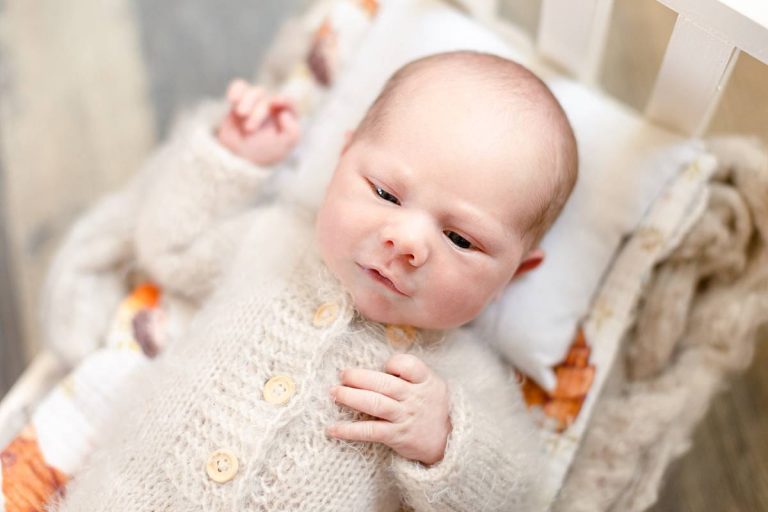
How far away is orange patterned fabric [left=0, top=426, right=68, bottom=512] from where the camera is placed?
39.9 inches

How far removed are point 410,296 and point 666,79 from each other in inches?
17.6

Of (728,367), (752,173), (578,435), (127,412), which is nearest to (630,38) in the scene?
(752,173)

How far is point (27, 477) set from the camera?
103cm

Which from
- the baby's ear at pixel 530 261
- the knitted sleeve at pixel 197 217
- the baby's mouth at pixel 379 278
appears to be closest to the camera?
the baby's mouth at pixel 379 278

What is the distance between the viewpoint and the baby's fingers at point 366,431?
0.88 meters

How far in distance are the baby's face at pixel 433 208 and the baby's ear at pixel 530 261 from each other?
0.09 meters

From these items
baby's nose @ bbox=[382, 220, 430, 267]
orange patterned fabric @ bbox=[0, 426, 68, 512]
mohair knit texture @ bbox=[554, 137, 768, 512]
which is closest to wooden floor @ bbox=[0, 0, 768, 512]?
mohair knit texture @ bbox=[554, 137, 768, 512]

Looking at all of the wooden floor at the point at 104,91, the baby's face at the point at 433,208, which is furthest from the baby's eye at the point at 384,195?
the wooden floor at the point at 104,91

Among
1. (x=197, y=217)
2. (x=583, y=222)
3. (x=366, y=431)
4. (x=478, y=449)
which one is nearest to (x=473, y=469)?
(x=478, y=449)

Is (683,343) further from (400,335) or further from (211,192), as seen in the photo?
(211,192)

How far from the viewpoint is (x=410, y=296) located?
2.91 feet

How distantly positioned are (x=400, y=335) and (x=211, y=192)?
0.36 m

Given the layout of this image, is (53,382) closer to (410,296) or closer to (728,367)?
(410,296)

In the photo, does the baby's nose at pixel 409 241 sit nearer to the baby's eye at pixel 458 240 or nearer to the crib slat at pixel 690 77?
the baby's eye at pixel 458 240
